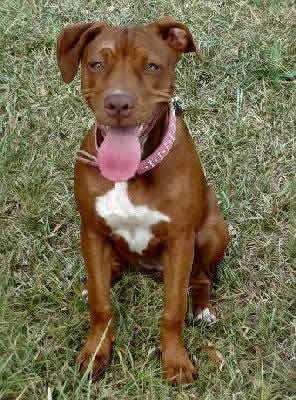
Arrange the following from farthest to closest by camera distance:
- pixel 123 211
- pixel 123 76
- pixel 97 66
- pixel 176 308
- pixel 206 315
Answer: pixel 206 315 → pixel 176 308 → pixel 123 211 → pixel 97 66 → pixel 123 76

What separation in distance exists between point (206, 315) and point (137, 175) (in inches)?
43.7

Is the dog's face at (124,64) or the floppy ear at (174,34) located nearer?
the dog's face at (124,64)

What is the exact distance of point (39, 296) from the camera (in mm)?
4562

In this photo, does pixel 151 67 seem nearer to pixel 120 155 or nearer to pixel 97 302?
pixel 120 155

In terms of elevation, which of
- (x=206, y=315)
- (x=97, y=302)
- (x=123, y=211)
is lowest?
(x=206, y=315)

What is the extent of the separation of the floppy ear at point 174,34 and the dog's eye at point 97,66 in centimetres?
37

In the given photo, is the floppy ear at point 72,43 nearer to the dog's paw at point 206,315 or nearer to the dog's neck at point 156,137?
the dog's neck at point 156,137

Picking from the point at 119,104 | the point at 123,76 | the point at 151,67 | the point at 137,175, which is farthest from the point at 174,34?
the point at 137,175

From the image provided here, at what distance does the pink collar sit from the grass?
1.01 metres

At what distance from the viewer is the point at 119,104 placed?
3.39 metres

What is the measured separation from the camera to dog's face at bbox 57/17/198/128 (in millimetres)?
3449

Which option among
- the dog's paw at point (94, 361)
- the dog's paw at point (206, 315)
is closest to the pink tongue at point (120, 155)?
the dog's paw at point (94, 361)

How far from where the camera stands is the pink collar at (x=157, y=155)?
3756mm

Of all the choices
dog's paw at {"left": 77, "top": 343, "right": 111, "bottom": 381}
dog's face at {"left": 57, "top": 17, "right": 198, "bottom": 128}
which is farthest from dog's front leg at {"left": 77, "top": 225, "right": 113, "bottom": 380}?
dog's face at {"left": 57, "top": 17, "right": 198, "bottom": 128}
